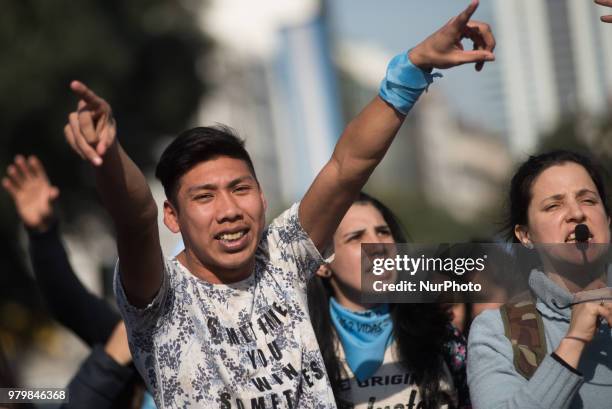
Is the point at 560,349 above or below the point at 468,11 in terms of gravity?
below

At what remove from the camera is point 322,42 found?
21.7 m

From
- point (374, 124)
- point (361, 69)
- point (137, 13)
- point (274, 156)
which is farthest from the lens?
point (361, 69)

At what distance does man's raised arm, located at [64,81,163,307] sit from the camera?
325 cm

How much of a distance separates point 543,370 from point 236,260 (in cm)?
98

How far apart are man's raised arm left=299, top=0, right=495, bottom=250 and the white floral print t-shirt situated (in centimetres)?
28

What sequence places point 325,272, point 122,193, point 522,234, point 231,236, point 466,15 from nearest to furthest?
1. point 122,193
2. point 466,15
3. point 231,236
4. point 522,234
5. point 325,272

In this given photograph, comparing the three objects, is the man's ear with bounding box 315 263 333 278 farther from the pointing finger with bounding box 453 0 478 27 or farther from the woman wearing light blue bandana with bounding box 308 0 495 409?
the pointing finger with bounding box 453 0 478 27

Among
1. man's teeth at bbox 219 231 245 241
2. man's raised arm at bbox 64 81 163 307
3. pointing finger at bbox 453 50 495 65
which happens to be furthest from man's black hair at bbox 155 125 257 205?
pointing finger at bbox 453 50 495 65

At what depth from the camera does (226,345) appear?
3.66 m

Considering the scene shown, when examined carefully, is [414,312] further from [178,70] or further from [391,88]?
[178,70]

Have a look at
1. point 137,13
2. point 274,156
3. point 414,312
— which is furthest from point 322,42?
point 274,156

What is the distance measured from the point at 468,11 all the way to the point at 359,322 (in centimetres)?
143

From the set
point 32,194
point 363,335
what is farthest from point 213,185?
point 32,194

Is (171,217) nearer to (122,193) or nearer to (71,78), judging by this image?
(122,193)
